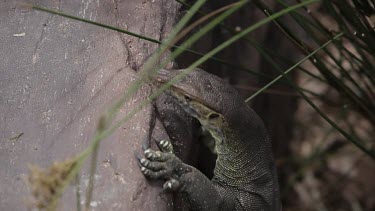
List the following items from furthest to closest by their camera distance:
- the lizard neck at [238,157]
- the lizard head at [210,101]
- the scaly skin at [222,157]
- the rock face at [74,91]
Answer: the lizard neck at [238,157] → the lizard head at [210,101] → the scaly skin at [222,157] → the rock face at [74,91]

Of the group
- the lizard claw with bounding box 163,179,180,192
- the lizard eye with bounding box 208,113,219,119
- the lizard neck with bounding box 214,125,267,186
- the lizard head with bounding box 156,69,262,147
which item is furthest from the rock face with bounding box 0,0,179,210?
the lizard neck with bounding box 214,125,267,186

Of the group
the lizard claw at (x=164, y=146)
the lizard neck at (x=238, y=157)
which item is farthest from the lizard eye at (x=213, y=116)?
the lizard claw at (x=164, y=146)

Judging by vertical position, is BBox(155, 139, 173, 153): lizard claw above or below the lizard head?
below

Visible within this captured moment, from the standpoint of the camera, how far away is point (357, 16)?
10.7 feet

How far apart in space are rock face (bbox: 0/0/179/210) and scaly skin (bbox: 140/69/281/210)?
10 cm

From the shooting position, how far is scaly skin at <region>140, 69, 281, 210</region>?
279cm

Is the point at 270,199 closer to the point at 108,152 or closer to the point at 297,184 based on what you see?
the point at 108,152

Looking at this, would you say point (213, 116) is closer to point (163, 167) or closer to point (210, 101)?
point (210, 101)

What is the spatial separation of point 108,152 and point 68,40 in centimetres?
63

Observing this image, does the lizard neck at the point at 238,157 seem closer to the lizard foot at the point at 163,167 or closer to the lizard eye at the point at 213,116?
the lizard eye at the point at 213,116

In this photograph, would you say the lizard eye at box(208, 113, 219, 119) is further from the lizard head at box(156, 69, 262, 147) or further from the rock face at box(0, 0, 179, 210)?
the rock face at box(0, 0, 179, 210)

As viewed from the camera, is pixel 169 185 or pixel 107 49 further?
pixel 107 49

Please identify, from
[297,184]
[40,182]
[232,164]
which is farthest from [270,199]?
[297,184]

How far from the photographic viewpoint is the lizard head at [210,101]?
9.69 feet
